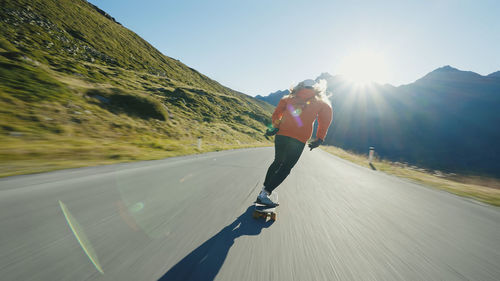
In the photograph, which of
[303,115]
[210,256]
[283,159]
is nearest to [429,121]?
[303,115]

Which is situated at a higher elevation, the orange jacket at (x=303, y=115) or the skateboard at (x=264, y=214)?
the orange jacket at (x=303, y=115)

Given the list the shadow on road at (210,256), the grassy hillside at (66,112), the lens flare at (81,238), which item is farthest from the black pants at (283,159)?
the grassy hillside at (66,112)

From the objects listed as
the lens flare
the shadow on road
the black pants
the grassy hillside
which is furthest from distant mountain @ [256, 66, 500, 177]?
the lens flare

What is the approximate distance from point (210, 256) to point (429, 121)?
10277cm

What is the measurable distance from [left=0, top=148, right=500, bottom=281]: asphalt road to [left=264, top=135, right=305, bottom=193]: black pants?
1.55ft

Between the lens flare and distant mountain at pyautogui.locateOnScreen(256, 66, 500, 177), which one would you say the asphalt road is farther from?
distant mountain at pyautogui.locateOnScreen(256, 66, 500, 177)

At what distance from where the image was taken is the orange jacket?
10.2ft

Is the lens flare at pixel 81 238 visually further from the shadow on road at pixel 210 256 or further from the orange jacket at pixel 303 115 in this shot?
the orange jacket at pixel 303 115

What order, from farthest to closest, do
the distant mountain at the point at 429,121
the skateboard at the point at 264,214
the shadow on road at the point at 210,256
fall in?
1. the distant mountain at the point at 429,121
2. the skateboard at the point at 264,214
3. the shadow on road at the point at 210,256

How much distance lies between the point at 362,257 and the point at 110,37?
9853 centimetres

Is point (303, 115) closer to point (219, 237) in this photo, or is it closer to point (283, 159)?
point (283, 159)

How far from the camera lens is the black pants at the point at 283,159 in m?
3.14

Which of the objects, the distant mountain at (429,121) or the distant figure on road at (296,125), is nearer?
the distant figure on road at (296,125)

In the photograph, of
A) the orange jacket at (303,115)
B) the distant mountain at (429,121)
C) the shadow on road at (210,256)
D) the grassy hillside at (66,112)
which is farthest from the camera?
the distant mountain at (429,121)
